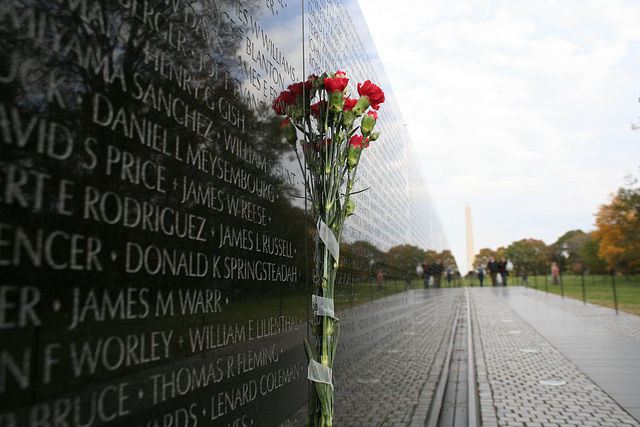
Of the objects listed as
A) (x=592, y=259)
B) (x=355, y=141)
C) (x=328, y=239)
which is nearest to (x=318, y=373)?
(x=328, y=239)

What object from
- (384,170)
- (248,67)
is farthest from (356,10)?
(248,67)

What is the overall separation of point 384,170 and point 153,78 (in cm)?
505

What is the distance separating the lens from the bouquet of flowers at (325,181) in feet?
8.32

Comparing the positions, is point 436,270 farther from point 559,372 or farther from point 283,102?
point 283,102

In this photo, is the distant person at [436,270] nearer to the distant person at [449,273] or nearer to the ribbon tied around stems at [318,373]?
the distant person at [449,273]

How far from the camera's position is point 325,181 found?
2561 mm

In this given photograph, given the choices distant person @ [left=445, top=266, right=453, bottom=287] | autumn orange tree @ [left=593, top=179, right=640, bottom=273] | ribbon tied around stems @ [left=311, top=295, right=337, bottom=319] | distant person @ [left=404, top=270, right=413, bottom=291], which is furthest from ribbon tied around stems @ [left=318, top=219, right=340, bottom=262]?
distant person @ [left=445, top=266, right=453, bottom=287]

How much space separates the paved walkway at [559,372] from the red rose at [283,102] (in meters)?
3.33

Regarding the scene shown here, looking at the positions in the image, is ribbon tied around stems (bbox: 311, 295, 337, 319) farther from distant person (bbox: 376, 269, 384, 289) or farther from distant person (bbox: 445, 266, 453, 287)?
distant person (bbox: 445, 266, 453, 287)

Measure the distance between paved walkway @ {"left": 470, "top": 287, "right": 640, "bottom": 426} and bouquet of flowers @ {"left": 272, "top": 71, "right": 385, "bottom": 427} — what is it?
7.93 ft

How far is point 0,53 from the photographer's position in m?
1.07

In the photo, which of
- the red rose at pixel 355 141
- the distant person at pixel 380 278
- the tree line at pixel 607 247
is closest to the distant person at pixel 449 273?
the tree line at pixel 607 247

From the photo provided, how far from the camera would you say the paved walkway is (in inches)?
175

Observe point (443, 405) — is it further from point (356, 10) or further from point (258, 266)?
point (356, 10)
